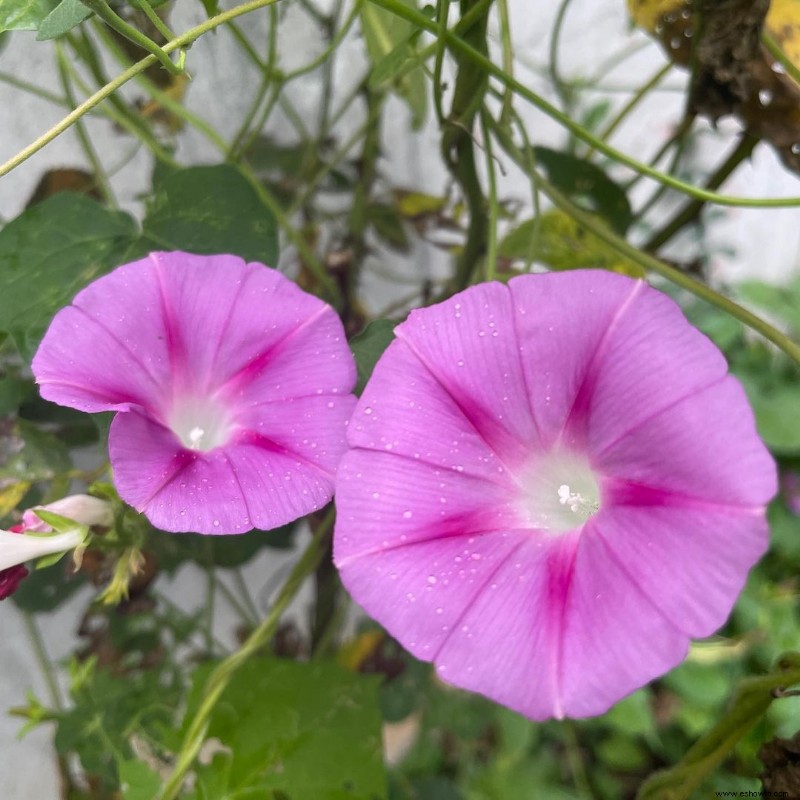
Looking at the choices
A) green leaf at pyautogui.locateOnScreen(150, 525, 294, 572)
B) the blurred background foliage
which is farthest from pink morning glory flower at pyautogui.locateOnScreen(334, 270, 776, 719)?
green leaf at pyautogui.locateOnScreen(150, 525, 294, 572)

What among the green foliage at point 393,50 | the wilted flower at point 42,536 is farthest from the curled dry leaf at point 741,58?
the wilted flower at point 42,536

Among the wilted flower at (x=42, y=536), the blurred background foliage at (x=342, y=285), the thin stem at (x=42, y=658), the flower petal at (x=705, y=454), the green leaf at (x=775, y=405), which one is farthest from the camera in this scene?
the green leaf at (x=775, y=405)

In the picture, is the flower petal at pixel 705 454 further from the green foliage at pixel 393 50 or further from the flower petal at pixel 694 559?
the green foliage at pixel 393 50

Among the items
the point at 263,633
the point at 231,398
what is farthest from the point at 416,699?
the point at 231,398

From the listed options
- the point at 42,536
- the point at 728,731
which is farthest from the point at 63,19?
the point at 728,731

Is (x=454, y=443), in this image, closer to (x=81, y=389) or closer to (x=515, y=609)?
(x=515, y=609)

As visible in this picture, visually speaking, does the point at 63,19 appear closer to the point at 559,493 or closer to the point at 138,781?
the point at 559,493
